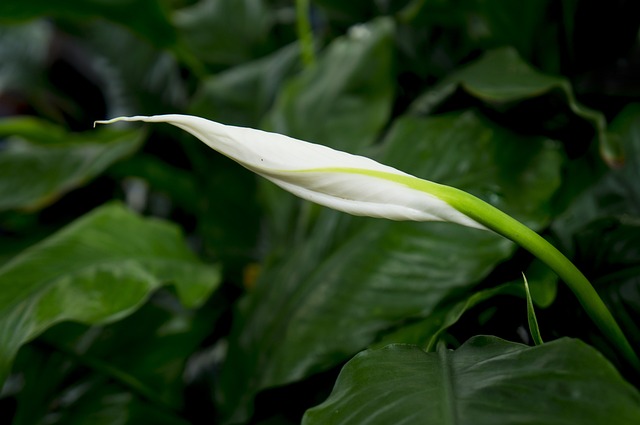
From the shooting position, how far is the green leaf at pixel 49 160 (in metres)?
0.77

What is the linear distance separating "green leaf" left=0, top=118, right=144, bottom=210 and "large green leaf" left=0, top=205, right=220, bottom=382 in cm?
11

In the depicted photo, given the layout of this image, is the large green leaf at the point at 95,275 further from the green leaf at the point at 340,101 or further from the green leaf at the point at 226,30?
the green leaf at the point at 226,30

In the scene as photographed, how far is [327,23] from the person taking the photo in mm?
981

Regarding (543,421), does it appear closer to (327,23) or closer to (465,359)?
(465,359)

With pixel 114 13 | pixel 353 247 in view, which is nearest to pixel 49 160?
pixel 114 13

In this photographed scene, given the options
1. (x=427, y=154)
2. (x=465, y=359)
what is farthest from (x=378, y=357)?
(x=427, y=154)

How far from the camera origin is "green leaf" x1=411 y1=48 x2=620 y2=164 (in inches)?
20.7

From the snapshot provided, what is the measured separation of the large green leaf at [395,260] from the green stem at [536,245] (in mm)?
123

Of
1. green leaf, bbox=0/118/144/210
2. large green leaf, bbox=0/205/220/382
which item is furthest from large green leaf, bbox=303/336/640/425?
green leaf, bbox=0/118/144/210

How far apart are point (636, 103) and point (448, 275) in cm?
29

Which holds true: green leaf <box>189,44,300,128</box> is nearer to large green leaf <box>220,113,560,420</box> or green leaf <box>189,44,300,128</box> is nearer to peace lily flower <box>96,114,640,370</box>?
large green leaf <box>220,113,560,420</box>

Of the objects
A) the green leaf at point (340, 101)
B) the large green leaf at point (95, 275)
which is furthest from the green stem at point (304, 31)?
the large green leaf at point (95, 275)

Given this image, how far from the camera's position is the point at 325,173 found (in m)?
0.29

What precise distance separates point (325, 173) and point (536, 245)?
113 millimetres
